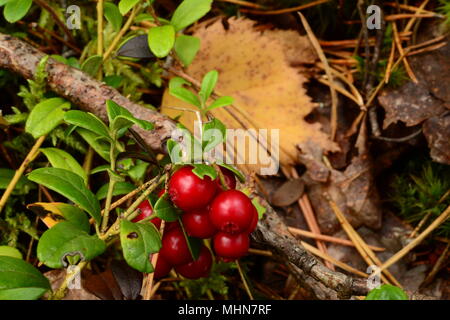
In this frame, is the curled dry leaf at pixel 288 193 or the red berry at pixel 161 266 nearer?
the red berry at pixel 161 266

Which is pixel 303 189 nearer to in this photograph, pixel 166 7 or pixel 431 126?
pixel 431 126

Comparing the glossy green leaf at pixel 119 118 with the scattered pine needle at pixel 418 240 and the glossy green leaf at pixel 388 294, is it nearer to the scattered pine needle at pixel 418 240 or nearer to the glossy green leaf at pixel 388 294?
the glossy green leaf at pixel 388 294

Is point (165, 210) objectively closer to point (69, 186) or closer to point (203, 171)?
point (203, 171)

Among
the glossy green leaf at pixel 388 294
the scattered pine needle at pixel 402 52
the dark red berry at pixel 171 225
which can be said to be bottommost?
the dark red berry at pixel 171 225

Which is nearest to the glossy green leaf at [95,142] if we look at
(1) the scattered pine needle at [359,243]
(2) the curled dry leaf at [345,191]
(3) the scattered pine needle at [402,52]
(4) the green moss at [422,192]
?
(2) the curled dry leaf at [345,191]

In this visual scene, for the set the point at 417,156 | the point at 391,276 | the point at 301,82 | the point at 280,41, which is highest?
the point at 280,41
